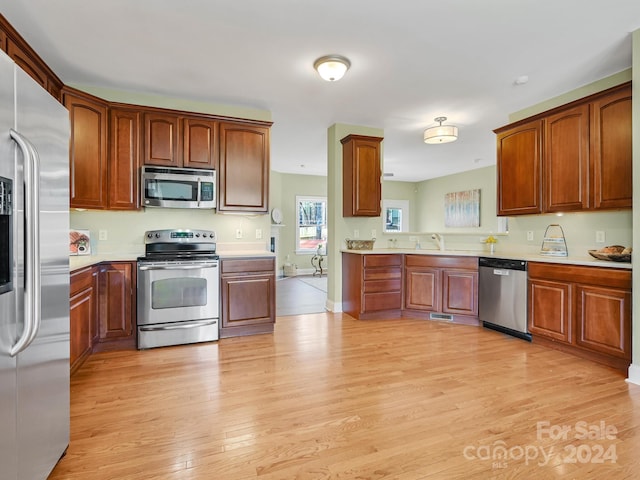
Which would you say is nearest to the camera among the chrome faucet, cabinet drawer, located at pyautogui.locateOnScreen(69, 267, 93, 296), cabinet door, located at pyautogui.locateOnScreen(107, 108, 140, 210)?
cabinet drawer, located at pyautogui.locateOnScreen(69, 267, 93, 296)

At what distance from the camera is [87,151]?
313 cm

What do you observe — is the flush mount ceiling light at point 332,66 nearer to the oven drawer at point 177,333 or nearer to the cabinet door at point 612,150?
the cabinet door at point 612,150

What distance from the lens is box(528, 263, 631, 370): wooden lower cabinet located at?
2.66 m

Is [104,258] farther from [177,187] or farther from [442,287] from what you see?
[442,287]

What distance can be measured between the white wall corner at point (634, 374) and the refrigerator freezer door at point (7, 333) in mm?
3608

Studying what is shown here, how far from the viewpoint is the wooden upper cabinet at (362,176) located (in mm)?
4516

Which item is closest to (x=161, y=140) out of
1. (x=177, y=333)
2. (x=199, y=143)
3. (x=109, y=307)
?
(x=199, y=143)

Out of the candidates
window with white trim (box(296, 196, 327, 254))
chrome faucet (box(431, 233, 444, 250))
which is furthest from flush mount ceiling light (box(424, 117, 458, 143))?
window with white trim (box(296, 196, 327, 254))

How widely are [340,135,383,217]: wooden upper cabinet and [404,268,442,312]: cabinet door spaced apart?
38.5 inches

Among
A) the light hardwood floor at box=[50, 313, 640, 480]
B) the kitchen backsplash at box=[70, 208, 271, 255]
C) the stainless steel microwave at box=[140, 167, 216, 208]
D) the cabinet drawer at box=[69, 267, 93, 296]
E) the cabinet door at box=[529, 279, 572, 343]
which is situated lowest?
the light hardwood floor at box=[50, 313, 640, 480]

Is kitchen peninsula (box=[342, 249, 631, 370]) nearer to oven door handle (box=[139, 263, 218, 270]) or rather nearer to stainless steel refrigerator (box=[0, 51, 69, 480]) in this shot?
oven door handle (box=[139, 263, 218, 270])

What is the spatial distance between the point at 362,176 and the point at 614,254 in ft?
8.96

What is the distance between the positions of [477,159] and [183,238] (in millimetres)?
6090

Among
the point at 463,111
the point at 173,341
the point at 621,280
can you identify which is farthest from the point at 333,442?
the point at 463,111
